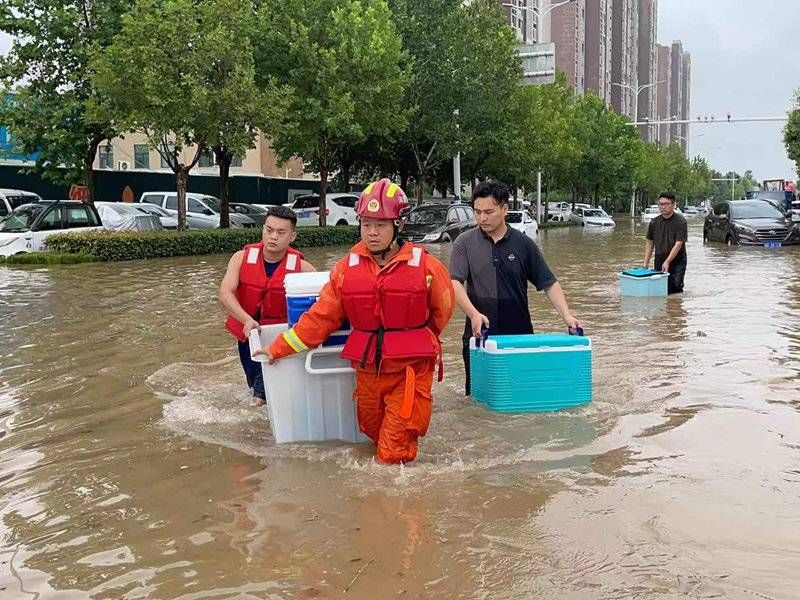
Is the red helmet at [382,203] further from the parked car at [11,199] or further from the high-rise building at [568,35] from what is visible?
the high-rise building at [568,35]

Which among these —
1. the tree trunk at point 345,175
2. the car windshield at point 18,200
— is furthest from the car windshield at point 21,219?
the tree trunk at point 345,175

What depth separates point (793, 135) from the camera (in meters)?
54.1

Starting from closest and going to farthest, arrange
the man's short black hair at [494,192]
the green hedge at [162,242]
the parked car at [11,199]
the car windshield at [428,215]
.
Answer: the man's short black hair at [494,192]
the green hedge at [162,242]
the parked car at [11,199]
the car windshield at [428,215]

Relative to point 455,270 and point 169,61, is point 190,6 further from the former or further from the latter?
point 455,270

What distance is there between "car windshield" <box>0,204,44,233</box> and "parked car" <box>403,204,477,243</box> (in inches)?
431

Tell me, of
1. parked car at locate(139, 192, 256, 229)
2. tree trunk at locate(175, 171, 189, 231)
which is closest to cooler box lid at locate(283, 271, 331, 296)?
tree trunk at locate(175, 171, 189, 231)

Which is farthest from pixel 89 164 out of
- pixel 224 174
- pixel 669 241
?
pixel 669 241

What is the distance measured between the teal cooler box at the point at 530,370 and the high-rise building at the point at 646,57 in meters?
157

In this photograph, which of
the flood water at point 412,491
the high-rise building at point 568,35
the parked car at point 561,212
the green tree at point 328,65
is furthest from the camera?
the high-rise building at point 568,35

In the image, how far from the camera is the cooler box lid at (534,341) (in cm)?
611

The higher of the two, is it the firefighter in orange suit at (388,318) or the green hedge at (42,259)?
the firefighter in orange suit at (388,318)

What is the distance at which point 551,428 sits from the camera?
6.07 metres

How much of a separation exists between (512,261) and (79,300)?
9515 millimetres

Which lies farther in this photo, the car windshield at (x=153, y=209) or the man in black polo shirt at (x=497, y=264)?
the car windshield at (x=153, y=209)
